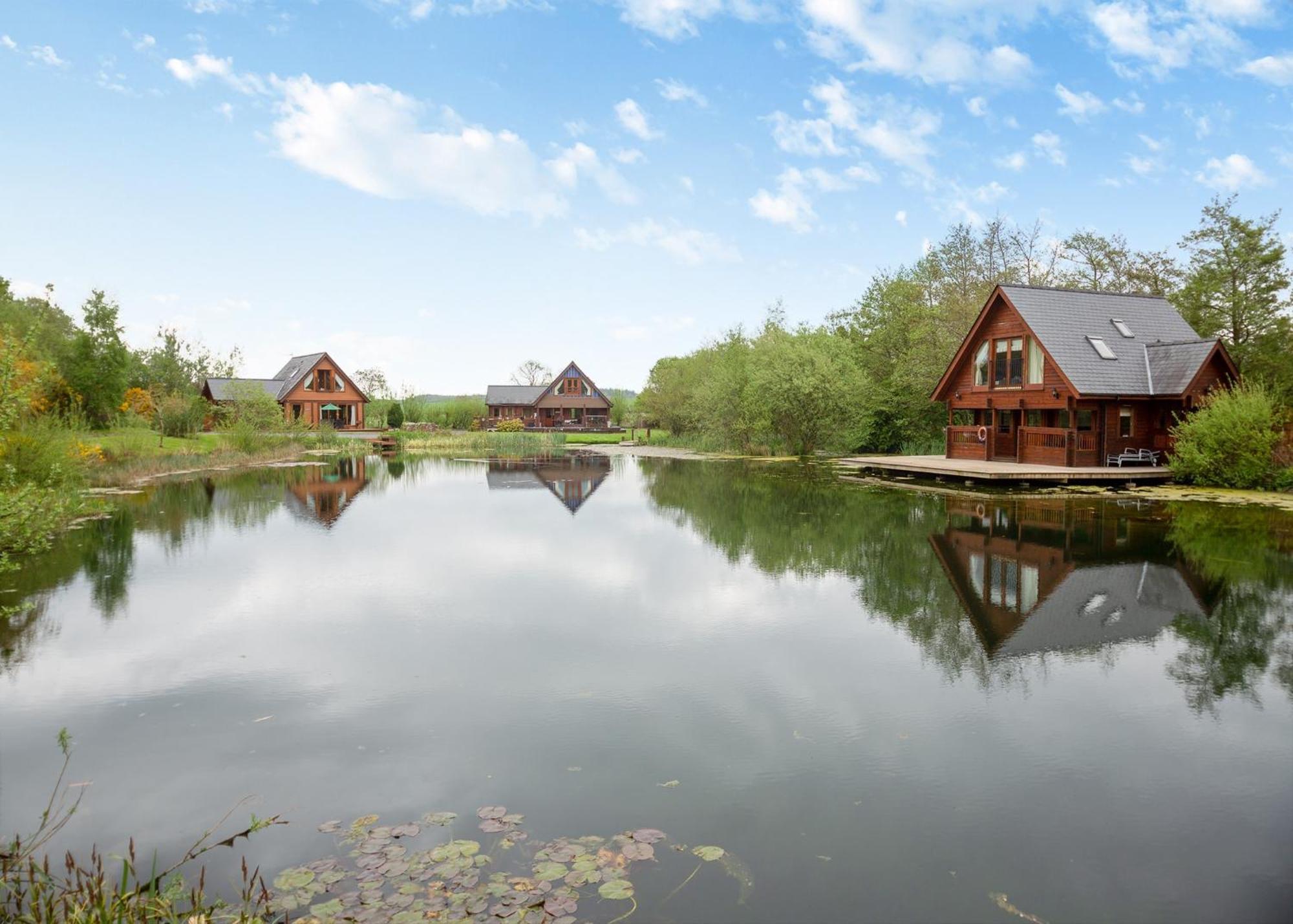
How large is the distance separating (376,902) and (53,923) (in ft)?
4.46

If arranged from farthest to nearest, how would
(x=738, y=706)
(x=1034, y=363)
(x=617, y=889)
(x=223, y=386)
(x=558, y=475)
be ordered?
(x=223, y=386) → (x=558, y=475) → (x=1034, y=363) → (x=738, y=706) → (x=617, y=889)

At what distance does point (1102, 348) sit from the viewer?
24531mm

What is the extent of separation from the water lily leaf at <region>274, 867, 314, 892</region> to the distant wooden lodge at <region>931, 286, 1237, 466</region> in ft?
77.5

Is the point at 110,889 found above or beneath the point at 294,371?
beneath

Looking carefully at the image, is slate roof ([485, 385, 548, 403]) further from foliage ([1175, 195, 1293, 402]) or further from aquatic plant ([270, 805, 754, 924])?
aquatic plant ([270, 805, 754, 924])

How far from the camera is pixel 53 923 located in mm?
3639

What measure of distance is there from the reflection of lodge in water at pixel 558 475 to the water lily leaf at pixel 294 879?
14.2 m

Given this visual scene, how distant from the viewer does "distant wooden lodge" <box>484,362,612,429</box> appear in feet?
214

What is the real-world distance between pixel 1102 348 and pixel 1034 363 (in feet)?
6.08

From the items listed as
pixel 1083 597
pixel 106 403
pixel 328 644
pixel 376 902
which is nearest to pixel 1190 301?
pixel 1083 597

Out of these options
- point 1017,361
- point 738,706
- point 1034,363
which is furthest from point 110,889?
point 1017,361

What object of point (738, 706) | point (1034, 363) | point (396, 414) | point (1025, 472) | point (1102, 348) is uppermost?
point (1102, 348)

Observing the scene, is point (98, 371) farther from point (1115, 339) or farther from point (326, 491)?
point (1115, 339)

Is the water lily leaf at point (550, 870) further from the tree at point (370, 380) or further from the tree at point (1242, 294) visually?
the tree at point (370, 380)
